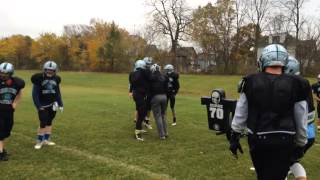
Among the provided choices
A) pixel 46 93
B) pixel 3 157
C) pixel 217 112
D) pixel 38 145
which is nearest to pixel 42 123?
pixel 38 145

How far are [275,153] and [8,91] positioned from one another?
6278 mm

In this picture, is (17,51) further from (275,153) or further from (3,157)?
(275,153)

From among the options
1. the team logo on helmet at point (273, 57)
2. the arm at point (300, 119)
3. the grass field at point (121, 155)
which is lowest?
the grass field at point (121, 155)

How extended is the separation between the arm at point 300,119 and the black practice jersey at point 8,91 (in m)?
6.32

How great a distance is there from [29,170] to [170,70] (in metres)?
7.34

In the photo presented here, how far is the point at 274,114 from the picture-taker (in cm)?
491

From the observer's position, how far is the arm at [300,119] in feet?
16.3

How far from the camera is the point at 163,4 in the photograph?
70.6 metres

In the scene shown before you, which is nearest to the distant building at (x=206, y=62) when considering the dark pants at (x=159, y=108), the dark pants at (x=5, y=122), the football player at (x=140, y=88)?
the dark pants at (x=159, y=108)

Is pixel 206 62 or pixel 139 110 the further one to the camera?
pixel 206 62

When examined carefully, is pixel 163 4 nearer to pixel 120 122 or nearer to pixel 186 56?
pixel 186 56

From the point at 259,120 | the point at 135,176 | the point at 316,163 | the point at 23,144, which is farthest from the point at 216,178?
the point at 23,144

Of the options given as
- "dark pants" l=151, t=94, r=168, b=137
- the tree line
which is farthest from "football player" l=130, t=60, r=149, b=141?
the tree line

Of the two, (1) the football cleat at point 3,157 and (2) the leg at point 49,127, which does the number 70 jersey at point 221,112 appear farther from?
(2) the leg at point 49,127
